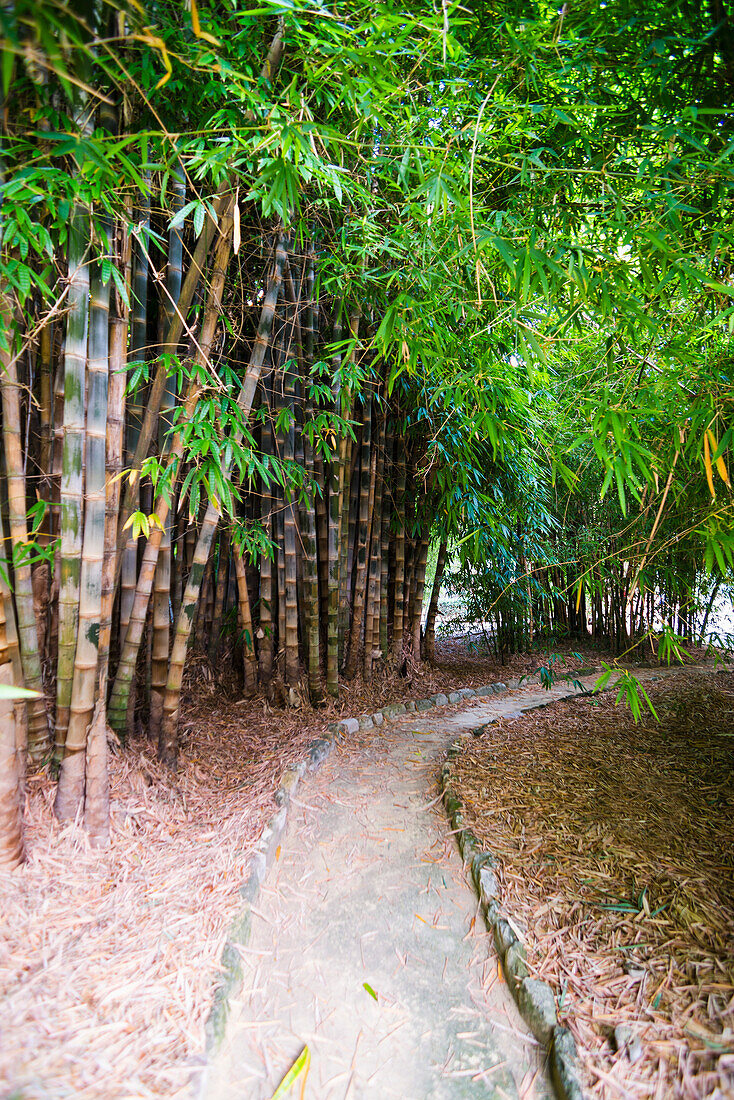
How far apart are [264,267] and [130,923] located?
238cm

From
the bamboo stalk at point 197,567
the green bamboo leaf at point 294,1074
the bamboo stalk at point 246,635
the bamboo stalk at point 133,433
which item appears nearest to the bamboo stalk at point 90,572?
the bamboo stalk at point 133,433

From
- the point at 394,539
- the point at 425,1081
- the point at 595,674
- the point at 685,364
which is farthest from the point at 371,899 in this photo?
the point at 595,674

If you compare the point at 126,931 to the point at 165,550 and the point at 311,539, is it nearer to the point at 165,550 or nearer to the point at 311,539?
the point at 165,550

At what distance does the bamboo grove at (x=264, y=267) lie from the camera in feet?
4.44

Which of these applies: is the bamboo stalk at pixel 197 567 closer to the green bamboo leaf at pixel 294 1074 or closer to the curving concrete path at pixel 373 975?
the curving concrete path at pixel 373 975

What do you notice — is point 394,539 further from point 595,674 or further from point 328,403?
point 595,674

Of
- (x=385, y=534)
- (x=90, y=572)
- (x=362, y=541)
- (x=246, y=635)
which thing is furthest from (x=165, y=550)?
(x=385, y=534)

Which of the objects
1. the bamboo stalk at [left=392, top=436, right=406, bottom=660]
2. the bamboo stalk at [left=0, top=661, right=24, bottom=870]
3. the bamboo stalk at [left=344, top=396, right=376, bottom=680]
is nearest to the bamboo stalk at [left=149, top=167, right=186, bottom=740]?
the bamboo stalk at [left=0, top=661, right=24, bottom=870]

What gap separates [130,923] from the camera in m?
1.38

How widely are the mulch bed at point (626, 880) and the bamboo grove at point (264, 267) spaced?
2.87 feet

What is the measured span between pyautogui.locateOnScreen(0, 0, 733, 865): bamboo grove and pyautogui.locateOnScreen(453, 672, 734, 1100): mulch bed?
87cm

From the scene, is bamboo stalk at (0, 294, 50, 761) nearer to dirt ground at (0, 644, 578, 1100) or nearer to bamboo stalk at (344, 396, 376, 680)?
dirt ground at (0, 644, 578, 1100)

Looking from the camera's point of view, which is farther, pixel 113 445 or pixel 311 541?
pixel 311 541

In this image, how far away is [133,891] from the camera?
1.50m
